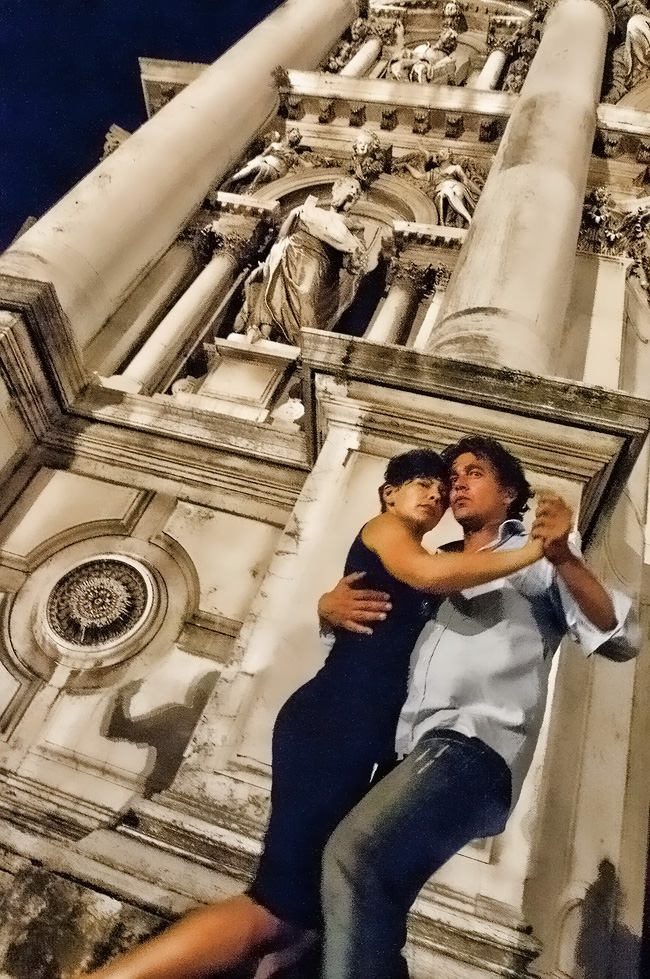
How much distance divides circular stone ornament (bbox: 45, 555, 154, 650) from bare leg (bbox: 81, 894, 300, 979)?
8.68ft

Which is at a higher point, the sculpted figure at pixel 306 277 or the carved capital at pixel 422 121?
the carved capital at pixel 422 121

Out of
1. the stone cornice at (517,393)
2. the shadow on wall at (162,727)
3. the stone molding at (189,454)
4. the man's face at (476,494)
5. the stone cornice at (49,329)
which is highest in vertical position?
the stone cornice at (49,329)

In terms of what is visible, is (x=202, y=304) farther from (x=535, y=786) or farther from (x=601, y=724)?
(x=535, y=786)

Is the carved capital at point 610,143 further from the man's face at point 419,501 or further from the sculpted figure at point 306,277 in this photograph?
the man's face at point 419,501

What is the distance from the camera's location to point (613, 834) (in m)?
4.72

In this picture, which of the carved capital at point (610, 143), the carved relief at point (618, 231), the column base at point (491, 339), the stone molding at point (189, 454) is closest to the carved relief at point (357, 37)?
the carved capital at point (610, 143)

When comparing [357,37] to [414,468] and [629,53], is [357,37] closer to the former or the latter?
[629,53]

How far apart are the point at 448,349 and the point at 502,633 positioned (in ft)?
7.81

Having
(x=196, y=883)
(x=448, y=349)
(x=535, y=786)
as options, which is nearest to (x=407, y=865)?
(x=535, y=786)

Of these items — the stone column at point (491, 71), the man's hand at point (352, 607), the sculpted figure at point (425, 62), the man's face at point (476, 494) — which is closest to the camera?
the man's hand at point (352, 607)

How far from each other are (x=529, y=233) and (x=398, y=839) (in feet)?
18.0

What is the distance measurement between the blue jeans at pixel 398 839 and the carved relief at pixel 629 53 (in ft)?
43.7

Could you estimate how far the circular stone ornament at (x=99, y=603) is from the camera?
5.32 meters

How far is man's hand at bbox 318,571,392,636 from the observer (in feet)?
11.7
